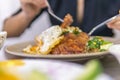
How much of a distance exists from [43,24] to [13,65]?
1.80 m

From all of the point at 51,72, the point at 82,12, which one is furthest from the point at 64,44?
the point at 82,12

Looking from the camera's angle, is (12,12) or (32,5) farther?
(12,12)

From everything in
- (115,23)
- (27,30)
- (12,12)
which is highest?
(115,23)

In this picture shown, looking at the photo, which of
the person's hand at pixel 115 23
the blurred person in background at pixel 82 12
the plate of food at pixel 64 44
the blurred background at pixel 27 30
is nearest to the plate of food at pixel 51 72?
the plate of food at pixel 64 44

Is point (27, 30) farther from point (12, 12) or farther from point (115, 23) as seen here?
point (115, 23)

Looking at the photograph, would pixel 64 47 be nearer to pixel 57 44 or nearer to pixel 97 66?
pixel 57 44

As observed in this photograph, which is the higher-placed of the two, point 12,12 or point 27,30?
point 12,12

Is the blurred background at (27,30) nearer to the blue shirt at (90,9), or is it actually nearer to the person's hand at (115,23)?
the blue shirt at (90,9)

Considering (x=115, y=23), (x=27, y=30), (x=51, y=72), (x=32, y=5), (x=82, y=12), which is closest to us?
(x=51, y=72)

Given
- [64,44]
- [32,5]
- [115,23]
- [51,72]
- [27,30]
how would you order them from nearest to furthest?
[51,72] → [64,44] → [115,23] → [32,5] → [27,30]

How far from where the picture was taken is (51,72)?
334 millimetres

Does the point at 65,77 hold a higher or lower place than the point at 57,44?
higher

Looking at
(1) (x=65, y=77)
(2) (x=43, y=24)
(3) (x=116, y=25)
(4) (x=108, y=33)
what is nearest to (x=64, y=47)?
(3) (x=116, y=25)

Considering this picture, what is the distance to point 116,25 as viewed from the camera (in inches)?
41.8
